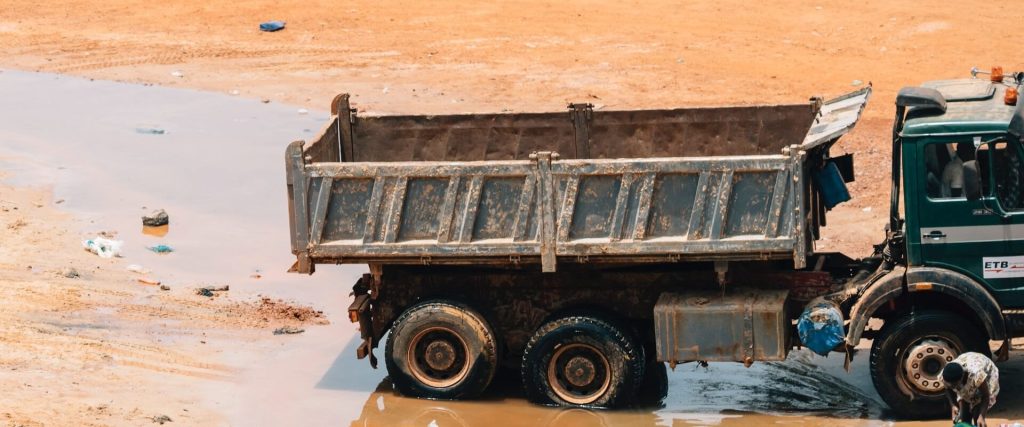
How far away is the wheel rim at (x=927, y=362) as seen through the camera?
30.4 ft

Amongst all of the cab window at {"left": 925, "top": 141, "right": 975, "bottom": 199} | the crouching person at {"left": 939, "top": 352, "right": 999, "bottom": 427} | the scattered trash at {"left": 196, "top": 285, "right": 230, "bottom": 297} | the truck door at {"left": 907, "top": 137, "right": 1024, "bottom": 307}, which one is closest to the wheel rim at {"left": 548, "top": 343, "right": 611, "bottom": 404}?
the truck door at {"left": 907, "top": 137, "right": 1024, "bottom": 307}

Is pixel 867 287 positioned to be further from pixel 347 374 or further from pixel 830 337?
pixel 347 374

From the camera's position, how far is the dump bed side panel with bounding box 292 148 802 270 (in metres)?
9.34

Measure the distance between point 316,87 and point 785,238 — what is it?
47.0ft

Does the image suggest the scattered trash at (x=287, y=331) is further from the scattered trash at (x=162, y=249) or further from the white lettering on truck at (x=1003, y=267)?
the white lettering on truck at (x=1003, y=267)

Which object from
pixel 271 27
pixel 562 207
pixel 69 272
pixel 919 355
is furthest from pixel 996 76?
pixel 271 27

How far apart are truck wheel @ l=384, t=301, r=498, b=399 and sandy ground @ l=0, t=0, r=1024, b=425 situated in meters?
1.60

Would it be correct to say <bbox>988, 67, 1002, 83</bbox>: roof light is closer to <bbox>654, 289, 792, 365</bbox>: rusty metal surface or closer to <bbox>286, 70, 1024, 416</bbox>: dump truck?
<bbox>286, 70, 1024, 416</bbox>: dump truck

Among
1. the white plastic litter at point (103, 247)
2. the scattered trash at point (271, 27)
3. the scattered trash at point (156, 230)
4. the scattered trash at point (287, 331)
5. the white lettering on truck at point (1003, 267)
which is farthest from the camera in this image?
the scattered trash at point (271, 27)

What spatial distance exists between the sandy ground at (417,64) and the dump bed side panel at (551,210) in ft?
6.40

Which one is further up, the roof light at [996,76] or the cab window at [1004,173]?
the roof light at [996,76]

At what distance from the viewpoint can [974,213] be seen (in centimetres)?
900

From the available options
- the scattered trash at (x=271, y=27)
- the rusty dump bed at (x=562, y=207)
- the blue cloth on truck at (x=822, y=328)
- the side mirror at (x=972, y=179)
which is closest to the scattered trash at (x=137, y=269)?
the rusty dump bed at (x=562, y=207)

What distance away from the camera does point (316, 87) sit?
2255 centimetres
